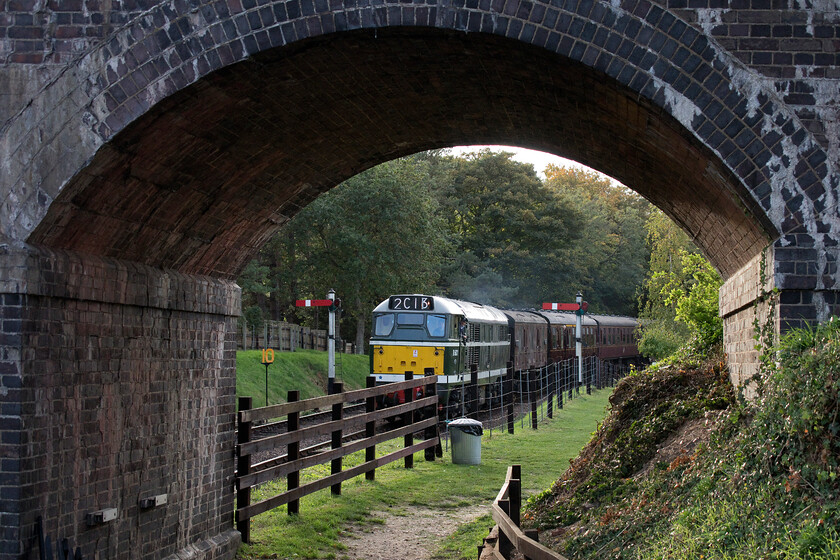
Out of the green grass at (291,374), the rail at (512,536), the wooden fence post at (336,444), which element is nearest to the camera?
the rail at (512,536)

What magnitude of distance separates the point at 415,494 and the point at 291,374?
18.2 m

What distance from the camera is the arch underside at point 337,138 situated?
639 centimetres

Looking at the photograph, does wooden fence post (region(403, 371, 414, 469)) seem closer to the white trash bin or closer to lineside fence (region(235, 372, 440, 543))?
lineside fence (region(235, 372, 440, 543))

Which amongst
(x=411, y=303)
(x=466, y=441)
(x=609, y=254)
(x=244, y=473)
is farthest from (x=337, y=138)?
(x=609, y=254)

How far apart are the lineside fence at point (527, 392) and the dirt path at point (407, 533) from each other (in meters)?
3.67

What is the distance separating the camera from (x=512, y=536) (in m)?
5.61

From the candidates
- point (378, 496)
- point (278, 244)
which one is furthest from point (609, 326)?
point (378, 496)

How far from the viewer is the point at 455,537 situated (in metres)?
9.58

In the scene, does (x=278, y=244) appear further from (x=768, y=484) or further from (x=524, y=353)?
(x=768, y=484)

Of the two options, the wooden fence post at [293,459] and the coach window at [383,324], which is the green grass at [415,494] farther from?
the coach window at [383,324]

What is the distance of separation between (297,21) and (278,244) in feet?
97.7

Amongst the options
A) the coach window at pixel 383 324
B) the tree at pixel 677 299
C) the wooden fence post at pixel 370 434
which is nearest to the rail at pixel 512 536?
the tree at pixel 677 299

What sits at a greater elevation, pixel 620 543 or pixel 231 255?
pixel 231 255

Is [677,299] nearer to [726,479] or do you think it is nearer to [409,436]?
[409,436]
